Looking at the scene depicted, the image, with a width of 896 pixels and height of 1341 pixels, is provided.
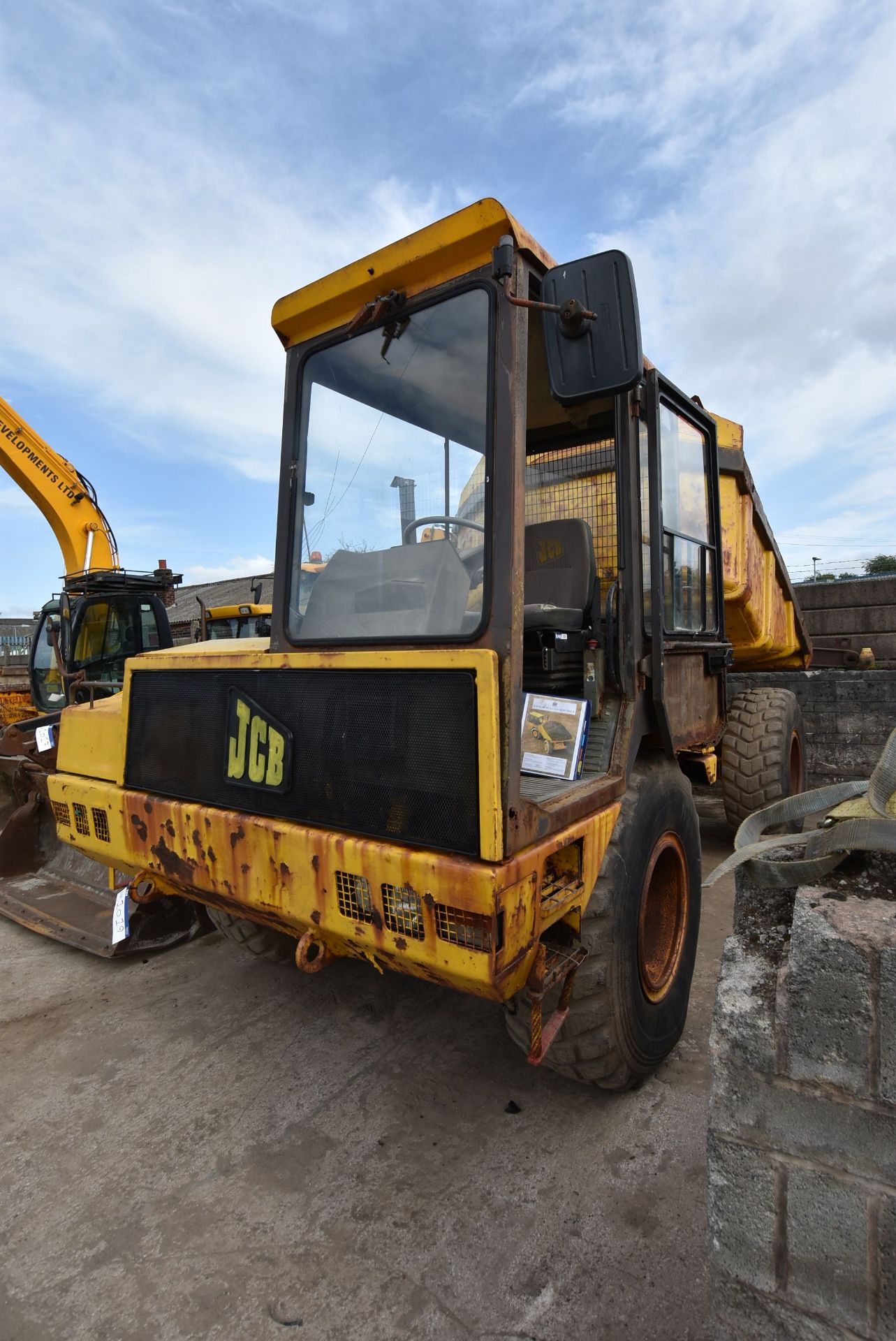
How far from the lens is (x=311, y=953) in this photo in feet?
6.89

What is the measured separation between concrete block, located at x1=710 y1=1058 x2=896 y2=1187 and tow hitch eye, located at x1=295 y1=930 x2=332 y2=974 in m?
1.19

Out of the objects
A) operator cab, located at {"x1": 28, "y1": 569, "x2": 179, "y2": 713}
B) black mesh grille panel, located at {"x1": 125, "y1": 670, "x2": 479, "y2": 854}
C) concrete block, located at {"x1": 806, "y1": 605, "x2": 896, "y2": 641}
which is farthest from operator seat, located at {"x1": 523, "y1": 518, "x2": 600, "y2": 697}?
concrete block, located at {"x1": 806, "y1": 605, "x2": 896, "y2": 641}

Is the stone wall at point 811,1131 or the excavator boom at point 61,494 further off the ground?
the excavator boom at point 61,494

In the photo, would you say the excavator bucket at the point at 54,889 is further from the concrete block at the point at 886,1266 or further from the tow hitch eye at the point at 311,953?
the concrete block at the point at 886,1266

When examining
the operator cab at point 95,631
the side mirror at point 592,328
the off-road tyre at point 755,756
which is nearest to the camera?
the side mirror at point 592,328

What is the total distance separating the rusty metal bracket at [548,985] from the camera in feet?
6.17

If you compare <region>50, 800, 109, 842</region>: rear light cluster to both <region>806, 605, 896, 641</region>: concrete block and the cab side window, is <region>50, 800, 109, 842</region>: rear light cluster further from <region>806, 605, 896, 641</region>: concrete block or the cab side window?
<region>806, 605, 896, 641</region>: concrete block

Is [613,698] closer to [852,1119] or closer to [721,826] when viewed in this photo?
[852,1119]

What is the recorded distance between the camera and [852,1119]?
1.06 m

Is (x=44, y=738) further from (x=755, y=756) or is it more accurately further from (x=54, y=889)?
(x=755, y=756)

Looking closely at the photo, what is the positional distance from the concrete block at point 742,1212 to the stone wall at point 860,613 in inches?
264

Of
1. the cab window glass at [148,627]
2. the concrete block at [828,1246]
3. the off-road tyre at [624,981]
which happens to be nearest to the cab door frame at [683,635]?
the off-road tyre at [624,981]

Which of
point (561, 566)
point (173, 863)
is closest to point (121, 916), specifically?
point (173, 863)

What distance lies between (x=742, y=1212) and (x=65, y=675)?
20.0ft
